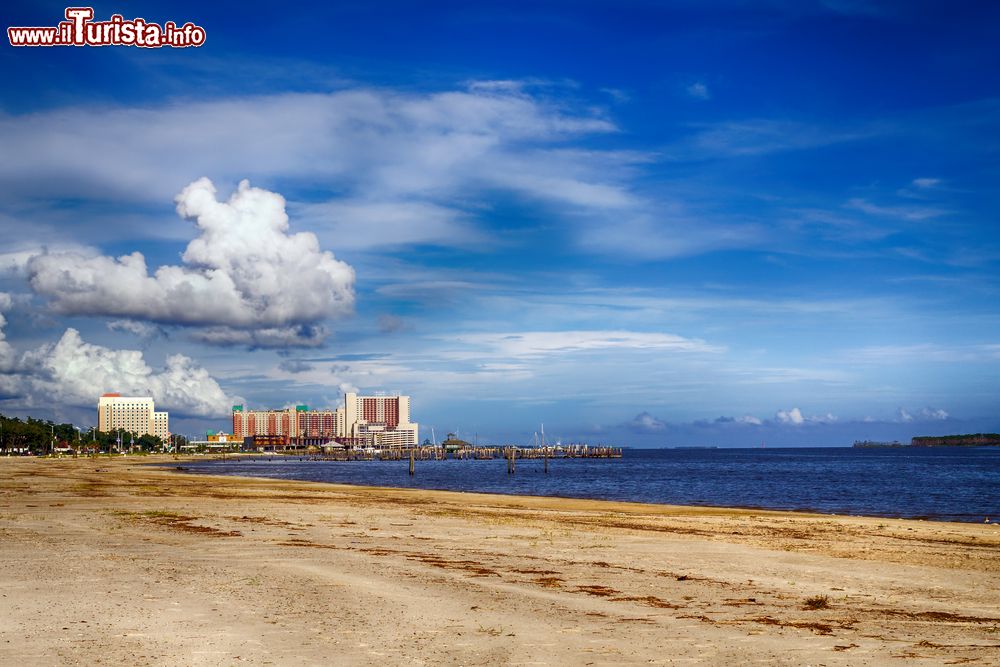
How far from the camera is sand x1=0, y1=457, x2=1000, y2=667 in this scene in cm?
1125

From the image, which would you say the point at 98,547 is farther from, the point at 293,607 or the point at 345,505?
the point at 345,505

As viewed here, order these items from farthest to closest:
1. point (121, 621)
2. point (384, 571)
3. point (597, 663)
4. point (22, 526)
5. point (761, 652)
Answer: point (22, 526) → point (384, 571) → point (121, 621) → point (761, 652) → point (597, 663)

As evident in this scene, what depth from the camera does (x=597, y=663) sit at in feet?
34.9

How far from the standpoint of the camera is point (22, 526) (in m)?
27.4

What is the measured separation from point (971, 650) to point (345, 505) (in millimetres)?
34897

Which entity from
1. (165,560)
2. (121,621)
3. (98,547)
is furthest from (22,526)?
(121,621)

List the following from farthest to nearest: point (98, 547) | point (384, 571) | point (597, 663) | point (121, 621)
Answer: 1. point (98, 547)
2. point (384, 571)
3. point (121, 621)
4. point (597, 663)

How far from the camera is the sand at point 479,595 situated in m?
11.2

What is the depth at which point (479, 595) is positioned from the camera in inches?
615

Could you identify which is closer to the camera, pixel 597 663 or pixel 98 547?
pixel 597 663

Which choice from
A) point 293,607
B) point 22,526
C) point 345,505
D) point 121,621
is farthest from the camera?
point 345,505

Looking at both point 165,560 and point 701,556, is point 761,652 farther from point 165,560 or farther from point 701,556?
point 165,560

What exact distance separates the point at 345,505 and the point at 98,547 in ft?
71.7

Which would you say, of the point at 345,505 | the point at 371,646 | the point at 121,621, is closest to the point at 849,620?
the point at 371,646
